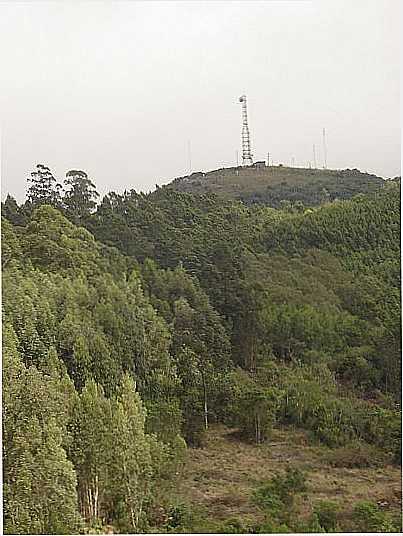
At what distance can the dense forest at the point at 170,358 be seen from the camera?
2.27 meters

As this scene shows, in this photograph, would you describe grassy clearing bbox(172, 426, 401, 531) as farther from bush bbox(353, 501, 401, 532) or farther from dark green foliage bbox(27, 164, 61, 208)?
dark green foliage bbox(27, 164, 61, 208)

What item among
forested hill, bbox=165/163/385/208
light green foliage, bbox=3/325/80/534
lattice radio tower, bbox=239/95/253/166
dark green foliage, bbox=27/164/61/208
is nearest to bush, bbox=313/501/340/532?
light green foliage, bbox=3/325/80/534

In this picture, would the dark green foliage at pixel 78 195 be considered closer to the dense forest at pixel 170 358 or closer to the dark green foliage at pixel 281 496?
the dense forest at pixel 170 358

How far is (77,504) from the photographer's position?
7.50 ft

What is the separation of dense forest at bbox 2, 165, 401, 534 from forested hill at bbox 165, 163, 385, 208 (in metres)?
0.09

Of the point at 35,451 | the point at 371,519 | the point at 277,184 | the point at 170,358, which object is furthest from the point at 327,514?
the point at 277,184

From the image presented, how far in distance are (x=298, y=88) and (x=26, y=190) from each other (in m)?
0.78

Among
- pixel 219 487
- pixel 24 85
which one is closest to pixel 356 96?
pixel 24 85

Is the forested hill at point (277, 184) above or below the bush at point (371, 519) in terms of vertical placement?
above

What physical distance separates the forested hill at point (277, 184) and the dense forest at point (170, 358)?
0.30 feet

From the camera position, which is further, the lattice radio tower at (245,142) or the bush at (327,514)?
the lattice radio tower at (245,142)

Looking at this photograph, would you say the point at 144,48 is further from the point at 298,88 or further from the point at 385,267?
the point at 385,267

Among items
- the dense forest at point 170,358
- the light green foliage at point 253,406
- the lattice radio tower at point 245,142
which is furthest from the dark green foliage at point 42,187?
the light green foliage at point 253,406

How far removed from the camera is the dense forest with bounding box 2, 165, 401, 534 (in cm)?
227
